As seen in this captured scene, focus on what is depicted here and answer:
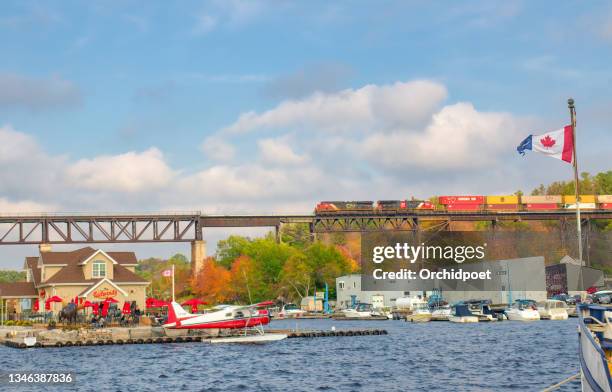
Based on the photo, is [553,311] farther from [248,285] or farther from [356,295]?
[248,285]

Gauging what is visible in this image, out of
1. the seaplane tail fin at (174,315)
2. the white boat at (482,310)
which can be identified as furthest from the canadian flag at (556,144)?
the white boat at (482,310)

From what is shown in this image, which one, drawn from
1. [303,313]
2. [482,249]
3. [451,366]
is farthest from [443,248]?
[451,366]

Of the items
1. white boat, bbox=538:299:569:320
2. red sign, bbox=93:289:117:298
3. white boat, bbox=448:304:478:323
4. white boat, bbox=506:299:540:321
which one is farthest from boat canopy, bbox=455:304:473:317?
red sign, bbox=93:289:117:298

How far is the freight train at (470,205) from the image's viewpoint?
523 ft

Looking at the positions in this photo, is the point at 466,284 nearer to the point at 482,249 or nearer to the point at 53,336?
the point at 482,249

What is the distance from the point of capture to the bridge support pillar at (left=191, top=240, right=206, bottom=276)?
495 feet

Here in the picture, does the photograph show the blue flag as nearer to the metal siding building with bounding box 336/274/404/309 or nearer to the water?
the water

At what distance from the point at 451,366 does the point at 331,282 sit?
4092 inches

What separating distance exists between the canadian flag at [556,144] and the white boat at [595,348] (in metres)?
12.9

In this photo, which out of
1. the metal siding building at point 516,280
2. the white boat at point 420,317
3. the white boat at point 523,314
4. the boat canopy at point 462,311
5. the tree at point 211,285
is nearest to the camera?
the white boat at point 523,314

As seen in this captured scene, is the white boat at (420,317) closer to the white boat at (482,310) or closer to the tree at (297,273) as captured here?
the white boat at (482,310)

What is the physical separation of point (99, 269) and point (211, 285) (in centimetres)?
5169

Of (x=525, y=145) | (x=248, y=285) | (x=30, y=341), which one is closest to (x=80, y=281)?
(x=30, y=341)

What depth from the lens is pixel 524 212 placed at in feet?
528
